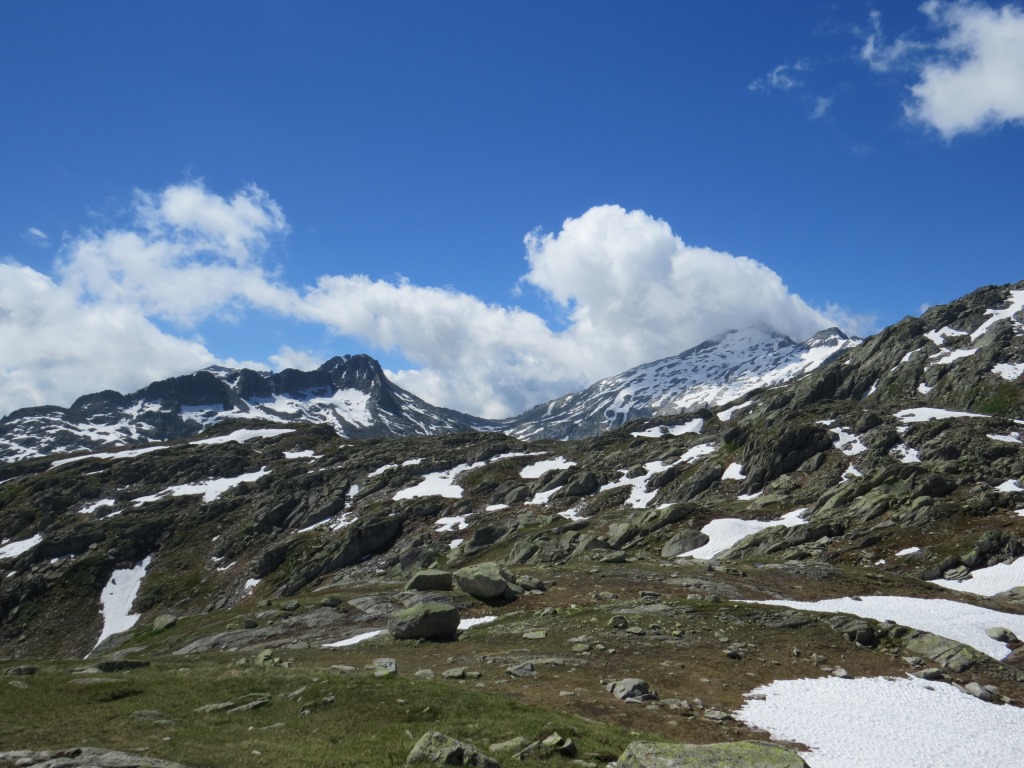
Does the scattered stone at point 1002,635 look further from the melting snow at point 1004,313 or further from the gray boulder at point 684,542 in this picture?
the melting snow at point 1004,313

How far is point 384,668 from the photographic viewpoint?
29297 millimetres

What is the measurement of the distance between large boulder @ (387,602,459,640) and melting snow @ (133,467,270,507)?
Answer: 12690 cm

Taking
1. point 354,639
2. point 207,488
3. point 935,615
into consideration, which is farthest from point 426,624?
point 207,488

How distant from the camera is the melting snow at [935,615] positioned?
35.4 metres

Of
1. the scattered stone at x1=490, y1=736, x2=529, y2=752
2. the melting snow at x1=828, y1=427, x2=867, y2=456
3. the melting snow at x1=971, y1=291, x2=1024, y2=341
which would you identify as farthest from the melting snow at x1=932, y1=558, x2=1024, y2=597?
the melting snow at x1=971, y1=291, x2=1024, y2=341

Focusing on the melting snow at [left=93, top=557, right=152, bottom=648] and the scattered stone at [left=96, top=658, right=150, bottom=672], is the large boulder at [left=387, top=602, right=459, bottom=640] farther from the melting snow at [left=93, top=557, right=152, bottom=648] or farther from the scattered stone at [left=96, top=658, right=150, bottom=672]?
the melting snow at [left=93, top=557, right=152, bottom=648]

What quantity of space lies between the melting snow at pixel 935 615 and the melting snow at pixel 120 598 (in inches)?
4199

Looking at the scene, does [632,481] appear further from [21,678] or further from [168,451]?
[168,451]

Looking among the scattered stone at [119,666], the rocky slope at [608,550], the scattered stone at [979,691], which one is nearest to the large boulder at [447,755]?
the rocky slope at [608,550]

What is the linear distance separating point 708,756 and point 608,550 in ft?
190

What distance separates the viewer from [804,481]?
9288 cm

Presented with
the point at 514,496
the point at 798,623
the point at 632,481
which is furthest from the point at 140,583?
the point at 798,623

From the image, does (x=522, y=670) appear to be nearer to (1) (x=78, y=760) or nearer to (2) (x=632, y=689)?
(2) (x=632, y=689)

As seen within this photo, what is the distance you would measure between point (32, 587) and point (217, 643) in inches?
3723
